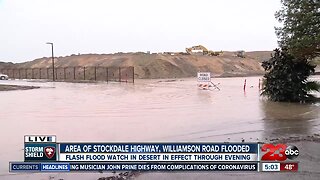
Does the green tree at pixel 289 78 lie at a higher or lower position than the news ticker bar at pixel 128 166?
higher

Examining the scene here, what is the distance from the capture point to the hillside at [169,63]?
88188 mm

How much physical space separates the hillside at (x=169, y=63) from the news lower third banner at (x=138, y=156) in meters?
77.6

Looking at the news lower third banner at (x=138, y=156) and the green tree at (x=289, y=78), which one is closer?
the news lower third banner at (x=138, y=156)

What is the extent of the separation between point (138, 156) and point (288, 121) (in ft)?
39.7

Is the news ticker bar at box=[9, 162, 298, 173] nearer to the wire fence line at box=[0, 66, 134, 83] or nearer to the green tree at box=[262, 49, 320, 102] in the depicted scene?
the green tree at box=[262, 49, 320, 102]

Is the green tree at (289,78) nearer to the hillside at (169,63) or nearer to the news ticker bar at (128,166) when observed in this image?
the news ticker bar at (128,166)

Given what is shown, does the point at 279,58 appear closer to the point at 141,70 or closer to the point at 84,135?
the point at 84,135

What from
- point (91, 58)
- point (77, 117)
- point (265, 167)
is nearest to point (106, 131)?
point (77, 117)

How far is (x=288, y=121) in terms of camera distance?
1614 cm

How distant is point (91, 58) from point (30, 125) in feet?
311

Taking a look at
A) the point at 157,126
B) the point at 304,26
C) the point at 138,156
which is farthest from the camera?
the point at 157,126

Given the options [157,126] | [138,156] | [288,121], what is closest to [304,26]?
[288,121]

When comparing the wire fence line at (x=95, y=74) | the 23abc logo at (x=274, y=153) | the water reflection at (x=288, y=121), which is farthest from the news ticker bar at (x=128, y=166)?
the wire fence line at (x=95, y=74)

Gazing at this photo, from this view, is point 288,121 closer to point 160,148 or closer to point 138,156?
point 160,148
